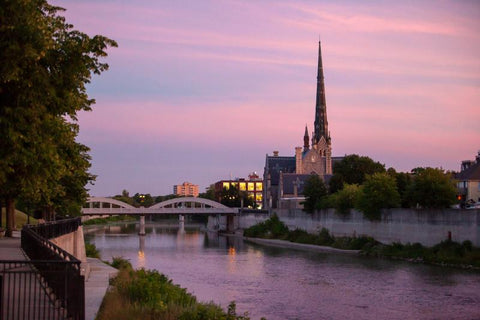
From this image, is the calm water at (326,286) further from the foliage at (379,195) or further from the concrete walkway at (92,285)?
the concrete walkway at (92,285)

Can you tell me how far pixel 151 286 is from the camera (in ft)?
76.3

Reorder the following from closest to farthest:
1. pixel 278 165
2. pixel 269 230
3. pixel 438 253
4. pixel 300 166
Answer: pixel 438 253, pixel 269 230, pixel 300 166, pixel 278 165

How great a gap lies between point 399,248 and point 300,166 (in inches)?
2780

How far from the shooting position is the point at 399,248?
64.2 metres

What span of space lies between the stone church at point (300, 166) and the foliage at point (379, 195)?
42055 mm

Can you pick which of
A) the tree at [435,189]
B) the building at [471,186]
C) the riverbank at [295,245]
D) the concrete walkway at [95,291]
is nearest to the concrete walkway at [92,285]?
the concrete walkway at [95,291]

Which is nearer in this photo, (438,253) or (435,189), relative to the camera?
(438,253)

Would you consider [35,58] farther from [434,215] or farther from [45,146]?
[434,215]

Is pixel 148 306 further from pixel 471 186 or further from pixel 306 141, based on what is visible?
pixel 306 141

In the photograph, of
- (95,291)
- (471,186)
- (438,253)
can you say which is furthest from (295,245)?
(95,291)

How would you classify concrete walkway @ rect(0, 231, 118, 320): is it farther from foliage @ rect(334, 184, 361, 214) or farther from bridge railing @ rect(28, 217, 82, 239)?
foliage @ rect(334, 184, 361, 214)

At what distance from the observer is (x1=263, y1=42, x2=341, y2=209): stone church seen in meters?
121

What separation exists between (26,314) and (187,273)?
3552 centimetres

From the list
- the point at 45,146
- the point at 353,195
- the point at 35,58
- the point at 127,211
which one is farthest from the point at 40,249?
the point at 127,211
